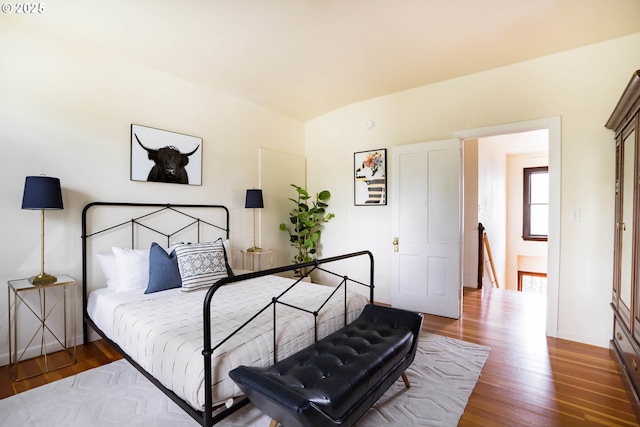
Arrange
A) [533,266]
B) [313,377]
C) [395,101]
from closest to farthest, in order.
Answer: [313,377]
[395,101]
[533,266]

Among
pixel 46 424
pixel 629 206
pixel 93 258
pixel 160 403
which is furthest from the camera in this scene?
pixel 93 258

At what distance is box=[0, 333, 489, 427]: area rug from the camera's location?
6.08ft

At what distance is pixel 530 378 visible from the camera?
2344 mm

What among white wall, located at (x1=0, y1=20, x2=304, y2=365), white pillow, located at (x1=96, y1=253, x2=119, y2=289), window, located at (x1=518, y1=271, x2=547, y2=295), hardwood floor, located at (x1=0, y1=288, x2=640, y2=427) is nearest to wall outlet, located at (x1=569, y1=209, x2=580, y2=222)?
hardwood floor, located at (x1=0, y1=288, x2=640, y2=427)

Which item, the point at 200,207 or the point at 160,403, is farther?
the point at 200,207

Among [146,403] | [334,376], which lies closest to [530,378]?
[334,376]

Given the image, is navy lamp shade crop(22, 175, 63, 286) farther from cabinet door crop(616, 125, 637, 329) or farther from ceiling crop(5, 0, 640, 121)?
cabinet door crop(616, 125, 637, 329)

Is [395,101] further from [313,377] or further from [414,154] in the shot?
[313,377]

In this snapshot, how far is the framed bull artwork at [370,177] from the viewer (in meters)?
4.30

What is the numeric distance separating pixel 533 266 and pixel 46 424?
28.7 feet

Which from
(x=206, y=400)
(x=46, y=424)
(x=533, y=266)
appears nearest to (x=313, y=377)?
(x=206, y=400)

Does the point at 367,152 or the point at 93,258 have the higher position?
the point at 367,152

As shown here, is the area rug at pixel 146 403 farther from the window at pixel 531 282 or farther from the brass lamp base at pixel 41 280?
the window at pixel 531 282

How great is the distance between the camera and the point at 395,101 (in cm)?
419
